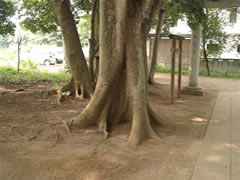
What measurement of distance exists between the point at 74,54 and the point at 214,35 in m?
14.5

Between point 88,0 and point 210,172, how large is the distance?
9.62m

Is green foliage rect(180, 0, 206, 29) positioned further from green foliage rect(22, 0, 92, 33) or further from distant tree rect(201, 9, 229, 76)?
distant tree rect(201, 9, 229, 76)

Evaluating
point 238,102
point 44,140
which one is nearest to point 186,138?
point 44,140

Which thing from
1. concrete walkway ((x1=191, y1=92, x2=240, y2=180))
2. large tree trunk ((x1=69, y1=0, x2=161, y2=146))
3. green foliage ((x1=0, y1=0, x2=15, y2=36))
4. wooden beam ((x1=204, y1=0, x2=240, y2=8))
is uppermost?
wooden beam ((x1=204, y1=0, x2=240, y2=8))

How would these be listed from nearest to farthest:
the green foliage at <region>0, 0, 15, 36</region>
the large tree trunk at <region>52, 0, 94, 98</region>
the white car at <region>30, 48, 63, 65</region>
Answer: the large tree trunk at <region>52, 0, 94, 98</region>, the green foliage at <region>0, 0, 15, 36</region>, the white car at <region>30, 48, 63, 65</region>

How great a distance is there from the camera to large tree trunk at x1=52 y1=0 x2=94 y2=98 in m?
8.31

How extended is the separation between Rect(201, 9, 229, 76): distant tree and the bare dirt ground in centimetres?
1359

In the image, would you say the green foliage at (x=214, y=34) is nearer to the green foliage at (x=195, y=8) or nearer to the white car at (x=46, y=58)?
the green foliage at (x=195, y=8)

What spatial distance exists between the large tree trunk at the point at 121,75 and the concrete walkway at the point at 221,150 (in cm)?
114

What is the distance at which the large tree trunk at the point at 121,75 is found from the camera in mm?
5289

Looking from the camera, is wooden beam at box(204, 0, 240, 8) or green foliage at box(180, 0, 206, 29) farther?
wooden beam at box(204, 0, 240, 8)

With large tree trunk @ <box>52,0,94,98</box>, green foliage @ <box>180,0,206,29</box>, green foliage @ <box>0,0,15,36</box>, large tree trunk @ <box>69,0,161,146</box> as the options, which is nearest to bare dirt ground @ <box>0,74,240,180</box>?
large tree trunk @ <box>69,0,161,146</box>

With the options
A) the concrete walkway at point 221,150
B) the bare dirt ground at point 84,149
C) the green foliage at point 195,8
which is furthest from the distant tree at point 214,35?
the bare dirt ground at point 84,149

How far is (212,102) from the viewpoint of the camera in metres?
9.58
